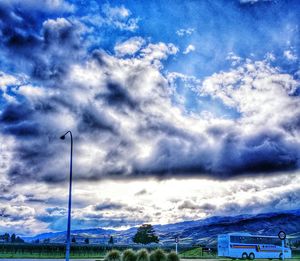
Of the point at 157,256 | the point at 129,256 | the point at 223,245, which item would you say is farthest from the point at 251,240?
the point at 129,256

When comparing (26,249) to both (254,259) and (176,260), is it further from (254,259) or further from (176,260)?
(176,260)

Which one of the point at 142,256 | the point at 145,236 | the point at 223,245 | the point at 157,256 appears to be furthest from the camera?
the point at 145,236

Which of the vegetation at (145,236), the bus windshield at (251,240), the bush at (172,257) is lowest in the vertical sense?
the bush at (172,257)

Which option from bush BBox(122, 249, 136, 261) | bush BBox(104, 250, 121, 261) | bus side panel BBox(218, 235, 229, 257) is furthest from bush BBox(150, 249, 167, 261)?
bus side panel BBox(218, 235, 229, 257)

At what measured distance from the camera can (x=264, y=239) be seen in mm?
68500

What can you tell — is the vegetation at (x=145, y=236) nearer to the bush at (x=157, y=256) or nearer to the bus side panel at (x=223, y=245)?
the bus side panel at (x=223, y=245)

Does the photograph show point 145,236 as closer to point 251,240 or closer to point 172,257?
point 251,240

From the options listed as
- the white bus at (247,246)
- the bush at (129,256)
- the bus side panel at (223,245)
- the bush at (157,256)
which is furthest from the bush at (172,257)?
the bus side panel at (223,245)

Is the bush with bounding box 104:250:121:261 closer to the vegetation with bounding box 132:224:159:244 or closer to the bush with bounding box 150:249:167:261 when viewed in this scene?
the bush with bounding box 150:249:167:261

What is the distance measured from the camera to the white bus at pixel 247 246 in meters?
65.7

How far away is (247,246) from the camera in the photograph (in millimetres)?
66500

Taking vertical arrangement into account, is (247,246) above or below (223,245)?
below

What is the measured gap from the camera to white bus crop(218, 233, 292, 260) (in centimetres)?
6569

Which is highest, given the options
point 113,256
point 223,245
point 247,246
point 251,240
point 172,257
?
point 251,240
